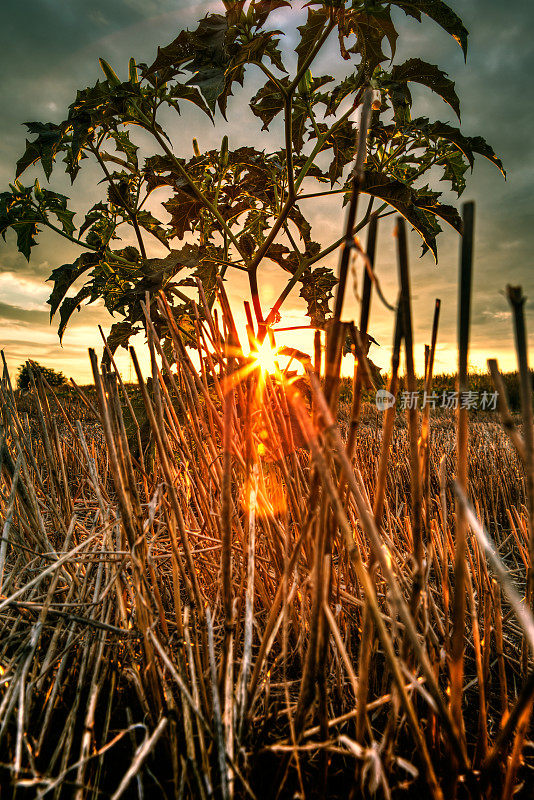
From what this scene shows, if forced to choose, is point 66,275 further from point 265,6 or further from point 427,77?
point 427,77

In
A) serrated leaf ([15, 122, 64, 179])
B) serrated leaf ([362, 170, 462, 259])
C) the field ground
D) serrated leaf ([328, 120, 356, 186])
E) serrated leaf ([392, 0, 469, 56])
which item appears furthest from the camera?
serrated leaf ([328, 120, 356, 186])

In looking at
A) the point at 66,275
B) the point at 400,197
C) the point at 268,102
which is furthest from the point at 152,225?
the point at 400,197

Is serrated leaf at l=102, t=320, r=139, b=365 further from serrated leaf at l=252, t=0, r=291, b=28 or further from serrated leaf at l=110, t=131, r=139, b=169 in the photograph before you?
serrated leaf at l=252, t=0, r=291, b=28

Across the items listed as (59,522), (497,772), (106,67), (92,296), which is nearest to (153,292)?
(92,296)

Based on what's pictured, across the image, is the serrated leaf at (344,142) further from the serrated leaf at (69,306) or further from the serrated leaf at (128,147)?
the serrated leaf at (69,306)

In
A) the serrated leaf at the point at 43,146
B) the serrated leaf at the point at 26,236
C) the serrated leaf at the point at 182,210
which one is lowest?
the serrated leaf at the point at 26,236

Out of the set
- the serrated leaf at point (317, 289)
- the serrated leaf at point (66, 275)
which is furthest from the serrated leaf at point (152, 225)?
the serrated leaf at point (317, 289)

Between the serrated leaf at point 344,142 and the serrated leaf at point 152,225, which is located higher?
the serrated leaf at point 344,142

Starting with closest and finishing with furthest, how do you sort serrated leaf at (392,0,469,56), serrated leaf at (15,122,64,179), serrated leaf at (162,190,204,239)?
serrated leaf at (392,0,469,56) < serrated leaf at (15,122,64,179) < serrated leaf at (162,190,204,239)

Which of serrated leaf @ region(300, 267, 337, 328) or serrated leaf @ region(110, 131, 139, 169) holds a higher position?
serrated leaf @ region(110, 131, 139, 169)

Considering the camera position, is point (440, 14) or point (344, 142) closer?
point (440, 14)

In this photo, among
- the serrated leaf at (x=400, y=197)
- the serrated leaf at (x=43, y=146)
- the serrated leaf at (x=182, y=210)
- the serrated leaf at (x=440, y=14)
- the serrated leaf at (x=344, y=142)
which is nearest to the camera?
the serrated leaf at (x=440, y=14)

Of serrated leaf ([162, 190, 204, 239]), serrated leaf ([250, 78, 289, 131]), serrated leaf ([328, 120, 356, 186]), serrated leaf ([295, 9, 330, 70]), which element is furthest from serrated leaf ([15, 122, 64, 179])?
serrated leaf ([328, 120, 356, 186])

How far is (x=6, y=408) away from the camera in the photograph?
1.07 m
